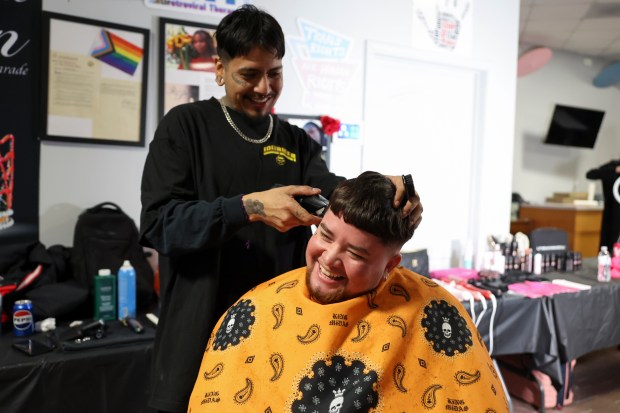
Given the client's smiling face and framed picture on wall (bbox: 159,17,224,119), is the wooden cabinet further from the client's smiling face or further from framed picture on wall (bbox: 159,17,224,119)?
the client's smiling face

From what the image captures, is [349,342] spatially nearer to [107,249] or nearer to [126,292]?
[126,292]

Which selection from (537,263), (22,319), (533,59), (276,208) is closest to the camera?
(276,208)

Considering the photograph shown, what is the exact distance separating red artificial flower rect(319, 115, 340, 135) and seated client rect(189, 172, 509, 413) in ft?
6.06

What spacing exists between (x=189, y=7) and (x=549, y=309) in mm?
2479

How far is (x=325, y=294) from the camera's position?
0.97 meters

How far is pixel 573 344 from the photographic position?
2.57m

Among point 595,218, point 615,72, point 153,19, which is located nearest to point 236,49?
point 153,19

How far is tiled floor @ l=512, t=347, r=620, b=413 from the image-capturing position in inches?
109

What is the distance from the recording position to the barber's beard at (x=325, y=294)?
38.2 inches

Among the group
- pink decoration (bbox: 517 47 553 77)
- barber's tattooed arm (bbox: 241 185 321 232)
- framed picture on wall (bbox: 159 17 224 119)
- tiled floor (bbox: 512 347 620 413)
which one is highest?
pink decoration (bbox: 517 47 553 77)

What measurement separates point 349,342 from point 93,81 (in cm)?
188

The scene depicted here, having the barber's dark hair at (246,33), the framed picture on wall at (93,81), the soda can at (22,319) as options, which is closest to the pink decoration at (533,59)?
the framed picture on wall at (93,81)

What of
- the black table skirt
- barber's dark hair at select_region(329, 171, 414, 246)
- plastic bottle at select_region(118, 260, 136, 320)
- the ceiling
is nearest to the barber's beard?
barber's dark hair at select_region(329, 171, 414, 246)

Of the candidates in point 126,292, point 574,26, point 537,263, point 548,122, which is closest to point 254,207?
point 126,292
